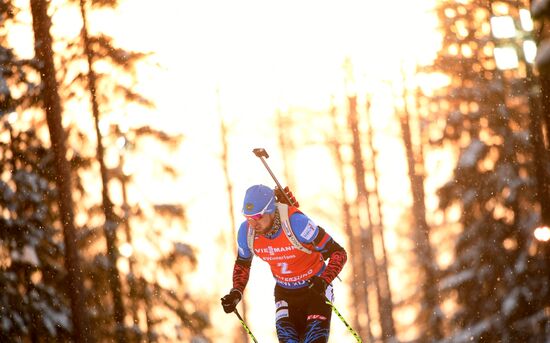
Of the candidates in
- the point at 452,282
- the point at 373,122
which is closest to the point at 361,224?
the point at 373,122

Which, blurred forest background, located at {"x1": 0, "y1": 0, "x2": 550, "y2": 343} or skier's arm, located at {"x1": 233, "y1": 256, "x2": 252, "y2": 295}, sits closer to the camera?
skier's arm, located at {"x1": 233, "y1": 256, "x2": 252, "y2": 295}

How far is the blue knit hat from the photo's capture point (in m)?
8.77

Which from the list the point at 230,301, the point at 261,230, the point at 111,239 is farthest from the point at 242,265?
the point at 111,239

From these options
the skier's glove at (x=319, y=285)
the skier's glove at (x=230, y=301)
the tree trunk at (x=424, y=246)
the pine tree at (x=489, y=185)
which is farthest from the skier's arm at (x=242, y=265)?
the tree trunk at (x=424, y=246)

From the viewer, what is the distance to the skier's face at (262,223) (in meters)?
8.96

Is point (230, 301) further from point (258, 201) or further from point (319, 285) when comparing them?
point (258, 201)

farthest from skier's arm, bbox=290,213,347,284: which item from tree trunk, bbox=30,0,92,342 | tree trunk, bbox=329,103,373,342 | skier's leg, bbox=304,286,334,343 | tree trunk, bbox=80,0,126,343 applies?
tree trunk, bbox=329,103,373,342

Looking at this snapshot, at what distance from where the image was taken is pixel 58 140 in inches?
635

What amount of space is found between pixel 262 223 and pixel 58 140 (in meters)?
8.23

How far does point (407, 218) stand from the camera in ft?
94.7

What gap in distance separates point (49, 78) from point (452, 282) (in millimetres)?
11083

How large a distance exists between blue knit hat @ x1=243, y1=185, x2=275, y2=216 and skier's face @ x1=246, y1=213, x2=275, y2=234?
13 cm

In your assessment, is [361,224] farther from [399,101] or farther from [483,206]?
[483,206]

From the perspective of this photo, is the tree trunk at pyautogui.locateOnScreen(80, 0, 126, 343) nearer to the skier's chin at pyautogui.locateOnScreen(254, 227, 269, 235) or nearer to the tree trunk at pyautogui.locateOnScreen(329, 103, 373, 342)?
the skier's chin at pyautogui.locateOnScreen(254, 227, 269, 235)
